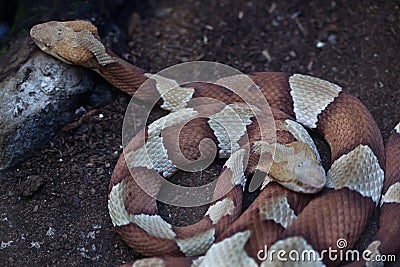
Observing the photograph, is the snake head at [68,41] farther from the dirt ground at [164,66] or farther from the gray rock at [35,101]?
the dirt ground at [164,66]

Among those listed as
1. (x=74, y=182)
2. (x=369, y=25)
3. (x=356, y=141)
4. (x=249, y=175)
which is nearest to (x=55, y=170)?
(x=74, y=182)

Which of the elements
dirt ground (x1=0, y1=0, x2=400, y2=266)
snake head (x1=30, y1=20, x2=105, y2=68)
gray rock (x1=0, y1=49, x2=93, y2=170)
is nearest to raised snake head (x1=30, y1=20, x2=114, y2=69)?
snake head (x1=30, y1=20, x2=105, y2=68)

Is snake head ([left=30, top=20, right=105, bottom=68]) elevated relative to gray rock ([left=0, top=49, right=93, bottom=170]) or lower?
elevated

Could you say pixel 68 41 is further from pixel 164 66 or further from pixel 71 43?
pixel 164 66

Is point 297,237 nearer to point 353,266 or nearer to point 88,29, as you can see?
Result: point 353,266

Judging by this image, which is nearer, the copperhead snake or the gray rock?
the copperhead snake

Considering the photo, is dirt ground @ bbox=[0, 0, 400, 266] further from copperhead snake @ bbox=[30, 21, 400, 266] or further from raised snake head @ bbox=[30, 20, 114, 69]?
raised snake head @ bbox=[30, 20, 114, 69]

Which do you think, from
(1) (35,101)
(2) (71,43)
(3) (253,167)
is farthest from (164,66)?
(3) (253,167)

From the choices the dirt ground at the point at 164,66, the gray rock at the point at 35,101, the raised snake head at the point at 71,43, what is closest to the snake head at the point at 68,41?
the raised snake head at the point at 71,43
